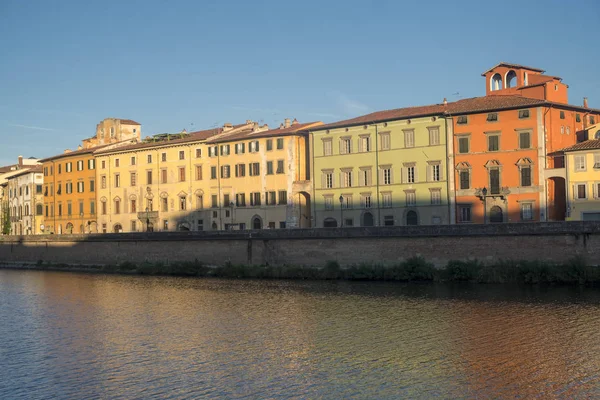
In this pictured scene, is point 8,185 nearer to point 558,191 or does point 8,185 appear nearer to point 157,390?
point 558,191

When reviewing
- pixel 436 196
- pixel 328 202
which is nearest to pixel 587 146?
pixel 436 196

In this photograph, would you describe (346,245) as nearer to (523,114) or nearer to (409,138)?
(409,138)

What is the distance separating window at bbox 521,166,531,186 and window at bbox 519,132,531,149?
130 centimetres

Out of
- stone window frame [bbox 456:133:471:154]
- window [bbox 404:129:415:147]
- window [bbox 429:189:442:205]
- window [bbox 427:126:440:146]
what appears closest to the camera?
stone window frame [bbox 456:133:471:154]

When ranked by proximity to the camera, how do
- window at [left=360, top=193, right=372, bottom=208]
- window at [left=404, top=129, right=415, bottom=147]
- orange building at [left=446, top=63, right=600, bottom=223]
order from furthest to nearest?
window at [left=360, top=193, right=372, bottom=208], window at [left=404, top=129, right=415, bottom=147], orange building at [left=446, top=63, right=600, bottom=223]

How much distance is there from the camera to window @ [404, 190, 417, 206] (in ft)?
181

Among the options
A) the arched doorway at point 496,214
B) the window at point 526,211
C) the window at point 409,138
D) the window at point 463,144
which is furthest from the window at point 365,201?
the window at point 526,211

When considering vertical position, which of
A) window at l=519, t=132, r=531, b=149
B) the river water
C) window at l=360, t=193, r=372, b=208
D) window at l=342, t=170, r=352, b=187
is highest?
window at l=519, t=132, r=531, b=149

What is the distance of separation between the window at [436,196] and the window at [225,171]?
18.1 m

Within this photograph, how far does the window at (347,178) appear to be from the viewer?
58438 mm

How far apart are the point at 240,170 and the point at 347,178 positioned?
33.3 feet

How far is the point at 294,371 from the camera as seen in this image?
23.1m

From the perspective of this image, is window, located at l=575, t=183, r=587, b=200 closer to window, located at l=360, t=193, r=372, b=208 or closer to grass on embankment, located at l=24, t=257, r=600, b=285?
grass on embankment, located at l=24, t=257, r=600, b=285

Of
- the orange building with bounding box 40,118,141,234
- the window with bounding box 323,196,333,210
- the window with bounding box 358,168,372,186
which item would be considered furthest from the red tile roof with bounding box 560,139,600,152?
the orange building with bounding box 40,118,141,234
